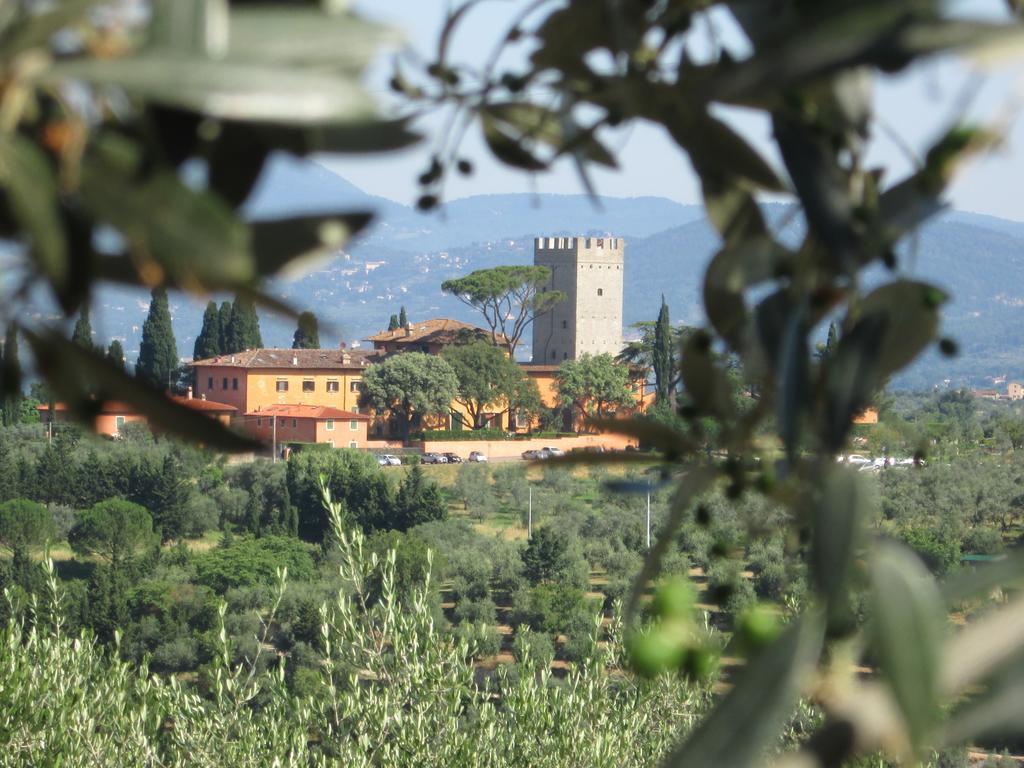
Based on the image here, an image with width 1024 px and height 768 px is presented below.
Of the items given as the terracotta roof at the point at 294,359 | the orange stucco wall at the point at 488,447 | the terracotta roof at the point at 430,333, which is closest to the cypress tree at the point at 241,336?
the terracotta roof at the point at 294,359

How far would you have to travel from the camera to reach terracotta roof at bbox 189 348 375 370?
1110 inches

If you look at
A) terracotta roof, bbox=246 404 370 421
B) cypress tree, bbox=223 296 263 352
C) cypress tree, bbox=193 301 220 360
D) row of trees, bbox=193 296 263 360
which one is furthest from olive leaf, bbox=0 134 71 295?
cypress tree, bbox=193 301 220 360

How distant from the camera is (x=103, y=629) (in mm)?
14039

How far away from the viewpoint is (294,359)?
99.6 feet

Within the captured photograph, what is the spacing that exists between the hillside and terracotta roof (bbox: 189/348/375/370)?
1.18m

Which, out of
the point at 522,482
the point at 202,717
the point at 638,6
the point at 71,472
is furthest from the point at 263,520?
the point at 638,6

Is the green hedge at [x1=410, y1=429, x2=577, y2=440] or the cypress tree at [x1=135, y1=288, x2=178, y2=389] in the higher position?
the cypress tree at [x1=135, y1=288, x2=178, y2=389]

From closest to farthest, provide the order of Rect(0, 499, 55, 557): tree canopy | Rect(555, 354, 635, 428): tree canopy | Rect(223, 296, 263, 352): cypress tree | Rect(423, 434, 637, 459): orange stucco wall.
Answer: Rect(0, 499, 55, 557): tree canopy, Rect(423, 434, 637, 459): orange stucco wall, Rect(223, 296, 263, 352): cypress tree, Rect(555, 354, 635, 428): tree canopy

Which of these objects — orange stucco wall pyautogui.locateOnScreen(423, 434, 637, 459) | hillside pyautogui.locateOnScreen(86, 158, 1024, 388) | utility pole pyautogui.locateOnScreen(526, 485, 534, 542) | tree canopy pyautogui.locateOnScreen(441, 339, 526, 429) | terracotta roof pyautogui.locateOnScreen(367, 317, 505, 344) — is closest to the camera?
utility pole pyautogui.locateOnScreen(526, 485, 534, 542)

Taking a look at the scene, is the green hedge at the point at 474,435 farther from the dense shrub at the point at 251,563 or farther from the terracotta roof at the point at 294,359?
the dense shrub at the point at 251,563

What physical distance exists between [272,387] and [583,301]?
14044 mm

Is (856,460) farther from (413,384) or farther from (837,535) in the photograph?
(413,384)

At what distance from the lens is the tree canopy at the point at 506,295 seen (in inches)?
1430

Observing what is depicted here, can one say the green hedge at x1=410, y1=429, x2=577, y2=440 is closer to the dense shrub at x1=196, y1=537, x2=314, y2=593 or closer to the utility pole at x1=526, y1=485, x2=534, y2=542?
the utility pole at x1=526, y1=485, x2=534, y2=542
